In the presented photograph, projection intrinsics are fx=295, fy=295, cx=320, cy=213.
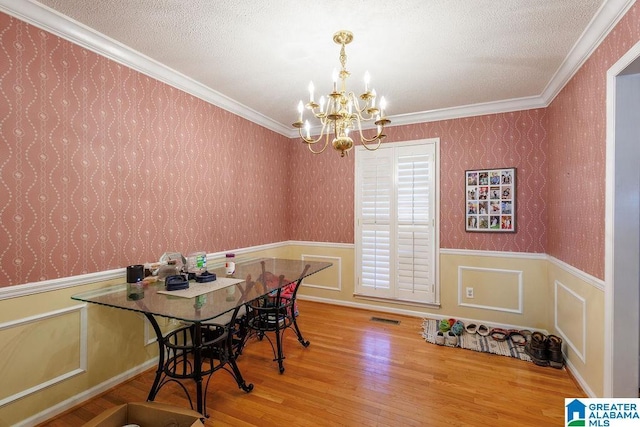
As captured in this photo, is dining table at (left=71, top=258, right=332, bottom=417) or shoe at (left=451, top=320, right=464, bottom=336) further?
shoe at (left=451, top=320, right=464, bottom=336)

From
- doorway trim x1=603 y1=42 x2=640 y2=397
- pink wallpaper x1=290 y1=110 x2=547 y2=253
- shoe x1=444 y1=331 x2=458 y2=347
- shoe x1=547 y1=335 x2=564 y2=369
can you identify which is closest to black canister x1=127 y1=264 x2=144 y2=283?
pink wallpaper x1=290 y1=110 x2=547 y2=253

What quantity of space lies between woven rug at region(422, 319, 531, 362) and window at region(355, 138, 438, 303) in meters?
0.57

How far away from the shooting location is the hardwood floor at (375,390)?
1924 millimetres

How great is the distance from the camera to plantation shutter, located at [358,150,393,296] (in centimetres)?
391

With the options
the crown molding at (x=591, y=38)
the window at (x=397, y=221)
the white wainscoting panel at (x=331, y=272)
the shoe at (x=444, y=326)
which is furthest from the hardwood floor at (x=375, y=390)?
the crown molding at (x=591, y=38)

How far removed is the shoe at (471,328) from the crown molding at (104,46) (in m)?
3.65

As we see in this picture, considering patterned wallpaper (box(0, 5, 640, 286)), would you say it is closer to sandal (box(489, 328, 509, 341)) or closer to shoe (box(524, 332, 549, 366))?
shoe (box(524, 332, 549, 366))

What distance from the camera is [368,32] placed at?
2.06m

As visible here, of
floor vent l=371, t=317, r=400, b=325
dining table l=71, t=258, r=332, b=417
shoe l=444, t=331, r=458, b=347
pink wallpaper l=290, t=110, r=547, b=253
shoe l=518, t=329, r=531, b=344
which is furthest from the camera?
floor vent l=371, t=317, r=400, b=325

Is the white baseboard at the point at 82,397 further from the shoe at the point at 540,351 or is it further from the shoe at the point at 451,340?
the shoe at the point at 540,351

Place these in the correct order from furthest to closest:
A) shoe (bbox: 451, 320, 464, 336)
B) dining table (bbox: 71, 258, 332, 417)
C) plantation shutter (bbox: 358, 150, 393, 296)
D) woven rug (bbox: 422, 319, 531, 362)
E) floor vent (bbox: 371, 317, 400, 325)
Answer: plantation shutter (bbox: 358, 150, 393, 296)
floor vent (bbox: 371, 317, 400, 325)
shoe (bbox: 451, 320, 464, 336)
woven rug (bbox: 422, 319, 531, 362)
dining table (bbox: 71, 258, 332, 417)

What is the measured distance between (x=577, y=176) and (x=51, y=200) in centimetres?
387

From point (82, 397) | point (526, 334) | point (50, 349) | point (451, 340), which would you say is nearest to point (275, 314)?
point (82, 397)

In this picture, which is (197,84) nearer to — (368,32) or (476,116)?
→ (368,32)
